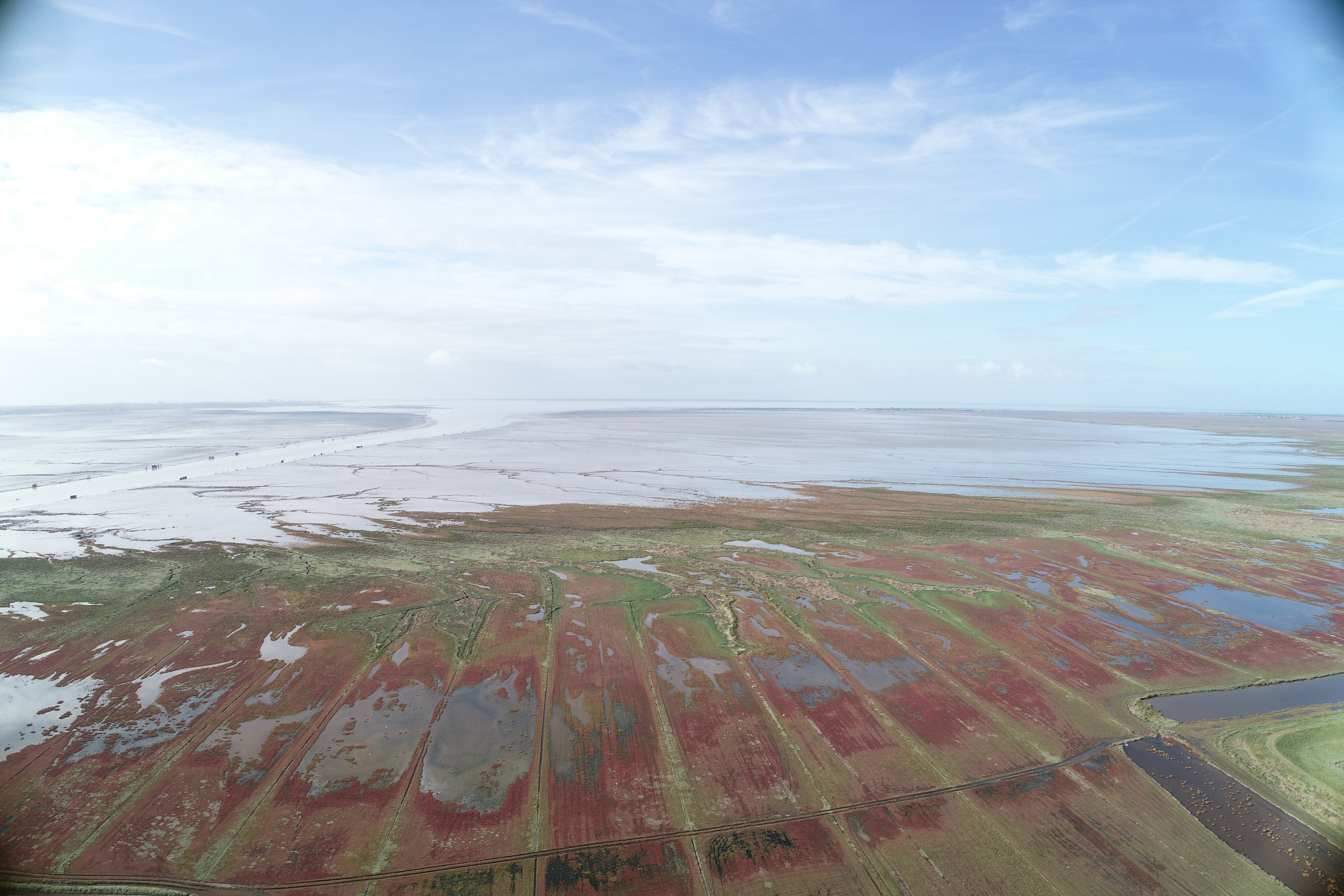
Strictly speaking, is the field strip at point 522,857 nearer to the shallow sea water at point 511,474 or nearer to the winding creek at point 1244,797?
the winding creek at point 1244,797

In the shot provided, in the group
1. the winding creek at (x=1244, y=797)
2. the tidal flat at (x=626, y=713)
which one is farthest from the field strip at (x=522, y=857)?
the winding creek at (x=1244, y=797)

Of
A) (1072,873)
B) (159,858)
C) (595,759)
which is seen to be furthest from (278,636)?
(1072,873)

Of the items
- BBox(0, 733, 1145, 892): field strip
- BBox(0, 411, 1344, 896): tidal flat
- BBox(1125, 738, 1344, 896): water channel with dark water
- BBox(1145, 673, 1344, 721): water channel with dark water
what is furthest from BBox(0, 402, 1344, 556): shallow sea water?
BBox(0, 733, 1145, 892): field strip

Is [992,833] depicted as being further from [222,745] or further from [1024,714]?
[222,745]

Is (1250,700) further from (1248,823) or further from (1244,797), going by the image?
(1248,823)

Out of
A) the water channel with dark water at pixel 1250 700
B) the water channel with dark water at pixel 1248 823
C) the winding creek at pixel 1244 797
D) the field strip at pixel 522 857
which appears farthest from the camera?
the water channel with dark water at pixel 1250 700

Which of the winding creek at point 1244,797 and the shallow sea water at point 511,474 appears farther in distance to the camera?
the shallow sea water at point 511,474
